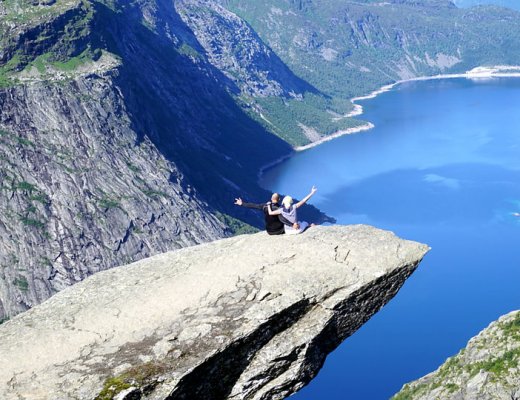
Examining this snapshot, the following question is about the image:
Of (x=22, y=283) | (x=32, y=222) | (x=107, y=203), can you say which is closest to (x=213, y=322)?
(x=22, y=283)

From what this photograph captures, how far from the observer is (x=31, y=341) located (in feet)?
79.5

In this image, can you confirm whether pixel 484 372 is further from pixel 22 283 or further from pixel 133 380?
pixel 22 283

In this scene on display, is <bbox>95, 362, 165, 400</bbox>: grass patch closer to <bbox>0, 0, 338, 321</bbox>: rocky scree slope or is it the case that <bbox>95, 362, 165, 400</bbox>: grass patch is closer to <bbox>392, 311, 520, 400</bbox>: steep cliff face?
<bbox>392, 311, 520, 400</bbox>: steep cliff face

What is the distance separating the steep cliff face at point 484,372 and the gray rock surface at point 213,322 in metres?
38.8

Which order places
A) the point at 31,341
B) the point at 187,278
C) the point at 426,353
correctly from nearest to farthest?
1. the point at 31,341
2. the point at 187,278
3. the point at 426,353

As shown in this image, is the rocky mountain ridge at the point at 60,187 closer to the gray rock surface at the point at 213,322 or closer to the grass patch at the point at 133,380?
the gray rock surface at the point at 213,322

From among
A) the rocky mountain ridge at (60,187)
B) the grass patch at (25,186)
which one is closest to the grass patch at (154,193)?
the rocky mountain ridge at (60,187)

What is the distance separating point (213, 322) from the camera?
23734mm

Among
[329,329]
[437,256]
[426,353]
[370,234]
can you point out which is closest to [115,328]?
[329,329]

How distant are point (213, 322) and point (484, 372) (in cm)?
4610

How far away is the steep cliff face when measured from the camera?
60.2 m

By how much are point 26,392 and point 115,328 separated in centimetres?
386

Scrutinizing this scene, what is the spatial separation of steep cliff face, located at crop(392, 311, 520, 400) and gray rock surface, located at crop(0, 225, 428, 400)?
127 ft

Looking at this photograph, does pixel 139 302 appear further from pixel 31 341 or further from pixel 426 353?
pixel 426 353
